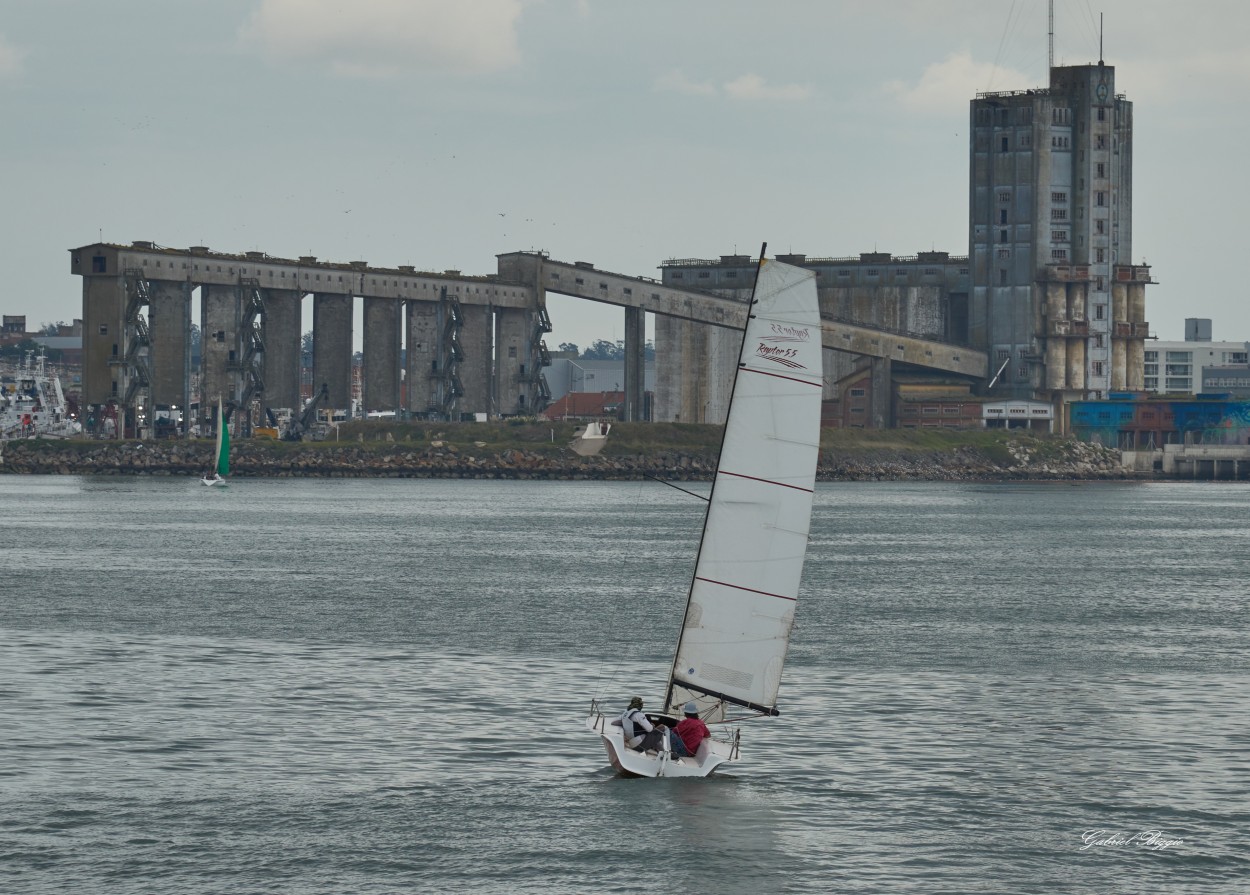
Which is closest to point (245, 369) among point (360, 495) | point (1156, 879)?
point (360, 495)

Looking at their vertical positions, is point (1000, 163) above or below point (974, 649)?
above

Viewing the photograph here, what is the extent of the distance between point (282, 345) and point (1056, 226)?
82.9 m

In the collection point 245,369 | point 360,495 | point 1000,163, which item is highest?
point 1000,163

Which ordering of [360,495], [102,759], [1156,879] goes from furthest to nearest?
[360,495], [102,759], [1156,879]

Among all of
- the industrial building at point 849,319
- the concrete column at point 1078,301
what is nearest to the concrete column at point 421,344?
the industrial building at point 849,319

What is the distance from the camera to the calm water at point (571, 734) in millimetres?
26188

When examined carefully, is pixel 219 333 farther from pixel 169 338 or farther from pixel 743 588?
pixel 743 588

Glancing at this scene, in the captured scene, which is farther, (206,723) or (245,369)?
(245,369)

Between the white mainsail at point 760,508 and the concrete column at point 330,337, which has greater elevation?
the concrete column at point 330,337

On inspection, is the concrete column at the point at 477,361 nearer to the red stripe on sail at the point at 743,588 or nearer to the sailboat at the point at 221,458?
the sailboat at the point at 221,458

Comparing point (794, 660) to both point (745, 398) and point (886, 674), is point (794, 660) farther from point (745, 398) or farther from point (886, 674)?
point (745, 398)

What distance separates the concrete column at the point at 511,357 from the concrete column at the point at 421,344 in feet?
26.7

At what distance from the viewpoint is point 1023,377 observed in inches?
7869

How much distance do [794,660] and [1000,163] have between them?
508 ft
